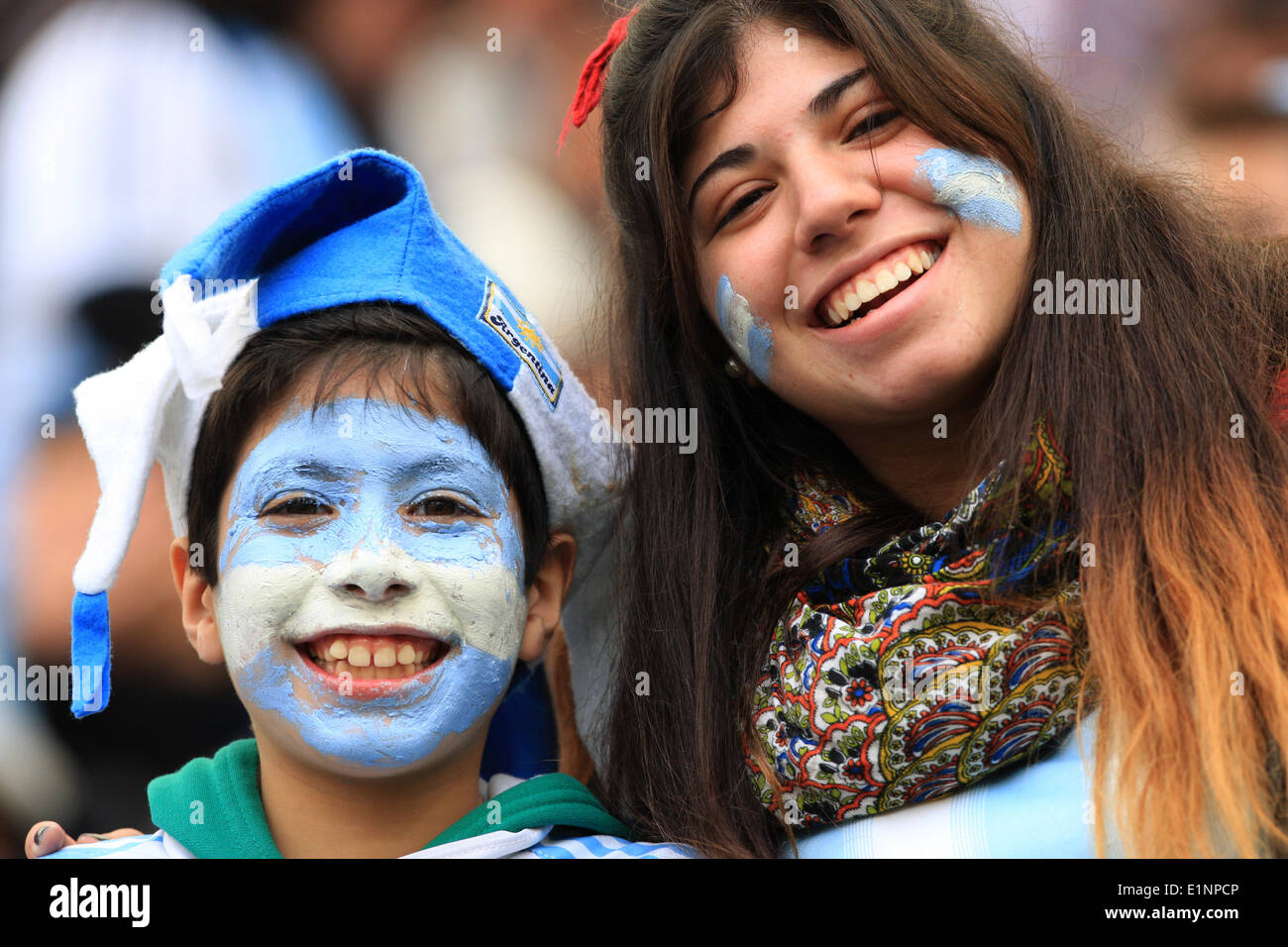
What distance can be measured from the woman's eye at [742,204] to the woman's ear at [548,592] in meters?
0.57

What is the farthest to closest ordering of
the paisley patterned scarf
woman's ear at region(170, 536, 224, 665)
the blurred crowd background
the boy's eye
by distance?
the blurred crowd background
woman's ear at region(170, 536, 224, 665)
the boy's eye
the paisley patterned scarf

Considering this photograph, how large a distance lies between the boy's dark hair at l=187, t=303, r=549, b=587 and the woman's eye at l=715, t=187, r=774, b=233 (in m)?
0.46

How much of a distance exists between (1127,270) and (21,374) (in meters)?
2.45

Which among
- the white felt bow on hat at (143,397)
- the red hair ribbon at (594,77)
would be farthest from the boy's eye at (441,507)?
the red hair ribbon at (594,77)

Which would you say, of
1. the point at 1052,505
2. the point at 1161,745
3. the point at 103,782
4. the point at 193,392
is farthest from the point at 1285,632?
the point at 103,782

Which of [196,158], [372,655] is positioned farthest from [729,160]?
[196,158]

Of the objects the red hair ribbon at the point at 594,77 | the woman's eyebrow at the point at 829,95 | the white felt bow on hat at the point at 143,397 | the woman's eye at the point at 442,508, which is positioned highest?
the red hair ribbon at the point at 594,77

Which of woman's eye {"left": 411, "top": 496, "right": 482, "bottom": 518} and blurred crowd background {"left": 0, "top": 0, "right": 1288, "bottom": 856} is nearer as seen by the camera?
woman's eye {"left": 411, "top": 496, "right": 482, "bottom": 518}

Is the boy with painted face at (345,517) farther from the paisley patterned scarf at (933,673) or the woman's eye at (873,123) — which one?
the woman's eye at (873,123)

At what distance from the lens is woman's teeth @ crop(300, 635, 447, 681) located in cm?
167

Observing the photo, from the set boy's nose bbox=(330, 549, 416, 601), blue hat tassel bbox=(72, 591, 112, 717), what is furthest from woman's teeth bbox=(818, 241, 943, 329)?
blue hat tassel bbox=(72, 591, 112, 717)

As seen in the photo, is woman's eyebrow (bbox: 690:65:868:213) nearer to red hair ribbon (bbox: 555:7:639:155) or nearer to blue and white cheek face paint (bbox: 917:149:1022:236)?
blue and white cheek face paint (bbox: 917:149:1022:236)

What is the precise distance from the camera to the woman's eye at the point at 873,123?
6.13 ft

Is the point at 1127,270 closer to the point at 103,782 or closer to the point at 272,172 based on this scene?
the point at 272,172
